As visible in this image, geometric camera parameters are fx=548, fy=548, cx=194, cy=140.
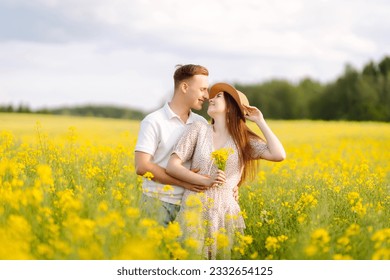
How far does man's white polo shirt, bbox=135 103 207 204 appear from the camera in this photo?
5020 mm

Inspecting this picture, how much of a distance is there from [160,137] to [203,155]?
0.55m

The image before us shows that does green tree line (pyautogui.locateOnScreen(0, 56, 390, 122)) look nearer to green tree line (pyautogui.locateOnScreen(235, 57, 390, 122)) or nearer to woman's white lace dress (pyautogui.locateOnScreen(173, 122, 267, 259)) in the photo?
green tree line (pyautogui.locateOnScreen(235, 57, 390, 122))

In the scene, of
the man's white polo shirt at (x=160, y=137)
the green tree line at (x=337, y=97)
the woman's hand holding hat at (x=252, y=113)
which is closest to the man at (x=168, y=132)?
the man's white polo shirt at (x=160, y=137)

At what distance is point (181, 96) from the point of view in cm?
511

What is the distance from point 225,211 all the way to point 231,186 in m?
0.23

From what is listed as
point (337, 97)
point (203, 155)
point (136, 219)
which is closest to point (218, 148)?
point (203, 155)

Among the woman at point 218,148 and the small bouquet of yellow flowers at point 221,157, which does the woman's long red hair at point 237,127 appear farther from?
the small bouquet of yellow flowers at point 221,157

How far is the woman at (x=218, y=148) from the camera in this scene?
4.66 metres

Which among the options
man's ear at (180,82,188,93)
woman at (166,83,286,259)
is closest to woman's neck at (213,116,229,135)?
woman at (166,83,286,259)

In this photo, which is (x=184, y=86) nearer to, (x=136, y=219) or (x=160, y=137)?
(x=160, y=137)

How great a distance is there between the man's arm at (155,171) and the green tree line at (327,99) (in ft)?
116
